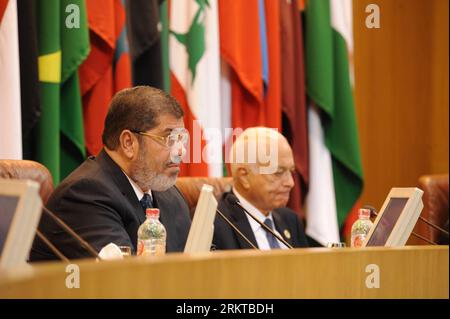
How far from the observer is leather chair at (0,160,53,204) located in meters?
3.30

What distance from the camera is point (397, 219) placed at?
2945 mm

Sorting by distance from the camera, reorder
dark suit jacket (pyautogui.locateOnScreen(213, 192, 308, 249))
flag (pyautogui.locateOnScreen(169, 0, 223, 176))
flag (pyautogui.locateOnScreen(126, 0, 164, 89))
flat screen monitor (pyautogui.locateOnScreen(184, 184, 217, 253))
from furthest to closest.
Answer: flag (pyautogui.locateOnScreen(169, 0, 223, 176)) < flag (pyautogui.locateOnScreen(126, 0, 164, 89)) < dark suit jacket (pyautogui.locateOnScreen(213, 192, 308, 249)) < flat screen monitor (pyautogui.locateOnScreen(184, 184, 217, 253))

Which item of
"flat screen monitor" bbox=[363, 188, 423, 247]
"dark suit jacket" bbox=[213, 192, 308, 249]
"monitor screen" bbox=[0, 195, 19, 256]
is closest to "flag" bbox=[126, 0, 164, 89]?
"dark suit jacket" bbox=[213, 192, 308, 249]

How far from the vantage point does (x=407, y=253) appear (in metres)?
2.37

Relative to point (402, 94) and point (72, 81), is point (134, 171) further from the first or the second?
point (402, 94)

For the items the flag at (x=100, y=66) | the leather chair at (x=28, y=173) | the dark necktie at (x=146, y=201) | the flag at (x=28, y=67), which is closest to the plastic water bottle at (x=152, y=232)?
the dark necktie at (x=146, y=201)

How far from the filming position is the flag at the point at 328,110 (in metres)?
5.62

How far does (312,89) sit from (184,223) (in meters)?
2.24

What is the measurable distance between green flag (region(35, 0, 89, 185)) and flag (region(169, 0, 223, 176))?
75 centimetres

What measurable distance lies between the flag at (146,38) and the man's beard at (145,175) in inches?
53.8

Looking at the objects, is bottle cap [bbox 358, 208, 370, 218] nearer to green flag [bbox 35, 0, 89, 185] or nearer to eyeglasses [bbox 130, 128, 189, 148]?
eyeglasses [bbox 130, 128, 189, 148]

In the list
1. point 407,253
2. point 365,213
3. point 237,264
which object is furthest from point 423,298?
point 365,213

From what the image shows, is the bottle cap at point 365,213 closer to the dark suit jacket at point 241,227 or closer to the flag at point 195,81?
the dark suit jacket at point 241,227

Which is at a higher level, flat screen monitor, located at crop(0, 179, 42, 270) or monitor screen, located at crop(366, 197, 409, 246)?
flat screen monitor, located at crop(0, 179, 42, 270)
